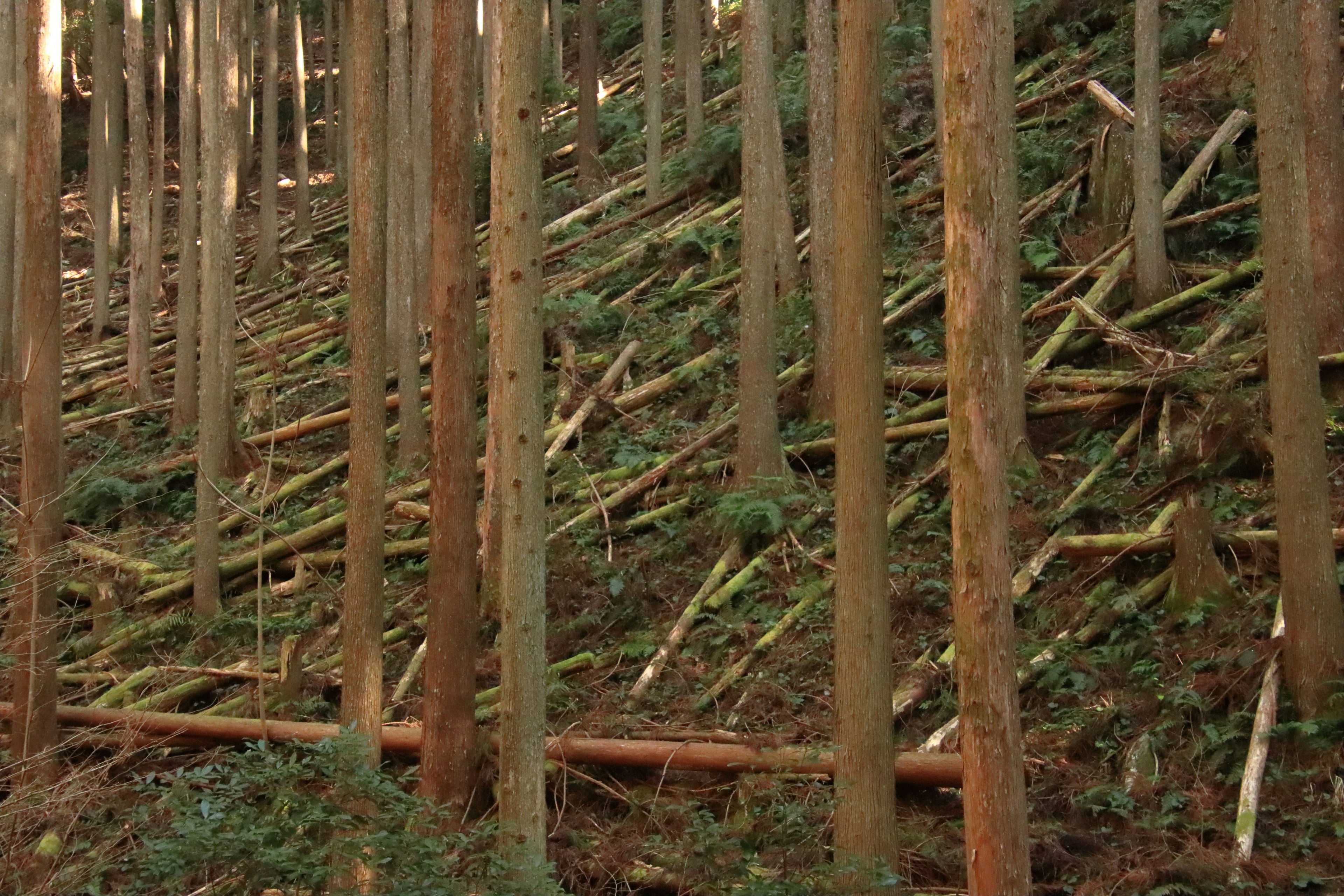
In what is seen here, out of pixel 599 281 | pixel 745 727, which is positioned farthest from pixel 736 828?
pixel 599 281

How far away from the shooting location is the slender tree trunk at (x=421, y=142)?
16.7m

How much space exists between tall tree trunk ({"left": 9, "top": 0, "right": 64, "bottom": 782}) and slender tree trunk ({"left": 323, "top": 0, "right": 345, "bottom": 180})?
19814mm

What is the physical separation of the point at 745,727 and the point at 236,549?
8.06 metres

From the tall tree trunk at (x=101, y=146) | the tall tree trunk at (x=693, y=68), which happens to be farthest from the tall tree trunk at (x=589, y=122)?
the tall tree trunk at (x=101, y=146)

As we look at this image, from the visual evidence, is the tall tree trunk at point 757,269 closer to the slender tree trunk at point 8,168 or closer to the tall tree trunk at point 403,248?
the tall tree trunk at point 403,248

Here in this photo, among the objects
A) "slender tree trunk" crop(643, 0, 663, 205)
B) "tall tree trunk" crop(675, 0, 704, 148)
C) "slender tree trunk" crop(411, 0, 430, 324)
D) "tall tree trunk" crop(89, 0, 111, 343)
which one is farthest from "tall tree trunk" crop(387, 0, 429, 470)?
"tall tree trunk" crop(89, 0, 111, 343)

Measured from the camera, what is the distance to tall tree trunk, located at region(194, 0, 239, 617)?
13.4 metres

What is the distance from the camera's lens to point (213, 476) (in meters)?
13.6

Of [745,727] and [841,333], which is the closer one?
[841,333]

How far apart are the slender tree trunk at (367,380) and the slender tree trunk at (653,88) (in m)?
11.0

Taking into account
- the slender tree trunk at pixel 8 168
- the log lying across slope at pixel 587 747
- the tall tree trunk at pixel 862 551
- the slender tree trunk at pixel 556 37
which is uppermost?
the slender tree trunk at pixel 556 37

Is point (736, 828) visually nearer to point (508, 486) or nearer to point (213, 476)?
point (508, 486)

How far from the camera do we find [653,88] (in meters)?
19.5

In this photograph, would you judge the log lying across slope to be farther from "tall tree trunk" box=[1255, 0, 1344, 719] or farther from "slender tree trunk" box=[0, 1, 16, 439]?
"slender tree trunk" box=[0, 1, 16, 439]
